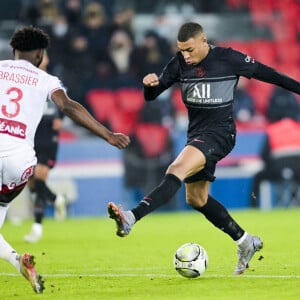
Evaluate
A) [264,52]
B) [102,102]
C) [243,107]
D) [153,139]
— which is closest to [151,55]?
[102,102]

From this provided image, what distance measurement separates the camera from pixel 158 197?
775 centimetres

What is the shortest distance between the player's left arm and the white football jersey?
208 cm

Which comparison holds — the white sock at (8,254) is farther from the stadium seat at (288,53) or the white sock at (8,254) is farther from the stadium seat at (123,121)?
the stadium seat at (288,53)

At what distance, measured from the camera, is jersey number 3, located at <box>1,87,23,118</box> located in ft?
23.3

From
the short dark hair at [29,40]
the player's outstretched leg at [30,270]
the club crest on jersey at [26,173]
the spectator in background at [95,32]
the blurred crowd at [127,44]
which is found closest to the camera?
the player's outstretched leg at [30,270]

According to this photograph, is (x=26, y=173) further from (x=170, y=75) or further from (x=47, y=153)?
(x=47, y=153)

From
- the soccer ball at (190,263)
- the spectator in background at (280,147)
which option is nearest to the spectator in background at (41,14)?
the spectator in background at (280,147)

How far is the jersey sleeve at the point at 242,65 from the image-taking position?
8.59m

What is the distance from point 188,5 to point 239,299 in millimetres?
13943

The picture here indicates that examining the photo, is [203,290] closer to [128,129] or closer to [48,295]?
[48,295]

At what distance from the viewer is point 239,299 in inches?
270

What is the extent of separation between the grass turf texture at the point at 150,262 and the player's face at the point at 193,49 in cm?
179

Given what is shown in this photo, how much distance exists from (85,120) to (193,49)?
1735 millimetres

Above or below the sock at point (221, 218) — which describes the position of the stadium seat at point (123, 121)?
below
